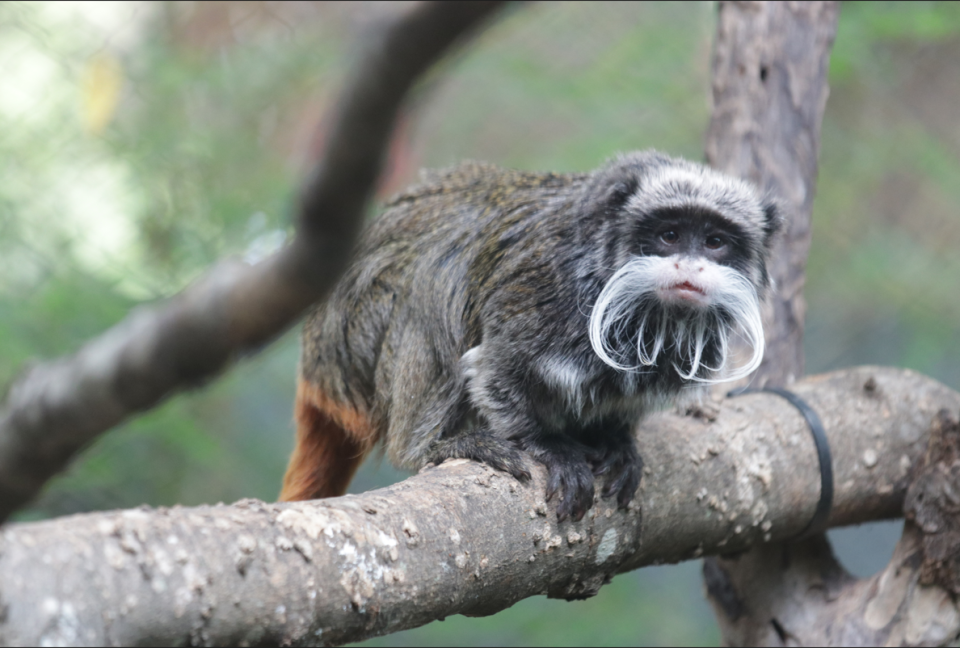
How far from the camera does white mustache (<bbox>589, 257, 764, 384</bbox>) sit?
1.96m

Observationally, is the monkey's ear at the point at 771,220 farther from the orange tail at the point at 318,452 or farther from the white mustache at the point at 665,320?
the orange tail at the point at 318,452

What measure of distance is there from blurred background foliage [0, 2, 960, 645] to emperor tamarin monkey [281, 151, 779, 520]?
64cm

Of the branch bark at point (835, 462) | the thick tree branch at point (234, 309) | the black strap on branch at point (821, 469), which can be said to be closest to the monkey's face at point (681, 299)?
the black strap on branch at point (821, 469)

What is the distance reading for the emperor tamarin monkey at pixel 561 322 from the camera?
1994mm

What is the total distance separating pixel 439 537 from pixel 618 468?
0.58 meters

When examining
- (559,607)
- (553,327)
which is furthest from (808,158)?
(559,607)

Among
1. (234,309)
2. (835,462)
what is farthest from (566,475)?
(234,309)

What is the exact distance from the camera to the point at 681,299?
75.8 inches

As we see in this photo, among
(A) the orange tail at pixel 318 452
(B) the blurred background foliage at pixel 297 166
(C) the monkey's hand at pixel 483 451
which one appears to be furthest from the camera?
(B) the blurred background foliage at pixel 297 166

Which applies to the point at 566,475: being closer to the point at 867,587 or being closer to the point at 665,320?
the point at 665,320

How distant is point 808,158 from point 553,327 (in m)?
1.31

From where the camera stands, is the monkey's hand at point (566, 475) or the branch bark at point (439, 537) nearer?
the branch bark at point (439, 537)

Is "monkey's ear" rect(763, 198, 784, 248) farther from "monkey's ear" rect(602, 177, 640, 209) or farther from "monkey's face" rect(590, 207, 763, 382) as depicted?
"monkey's ear" rect(602, 177, 640, 209)

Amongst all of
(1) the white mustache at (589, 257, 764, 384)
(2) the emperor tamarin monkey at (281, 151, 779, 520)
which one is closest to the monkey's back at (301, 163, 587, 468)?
(2) the emperor tamarin monkey at (281, 151, 779, 520)
